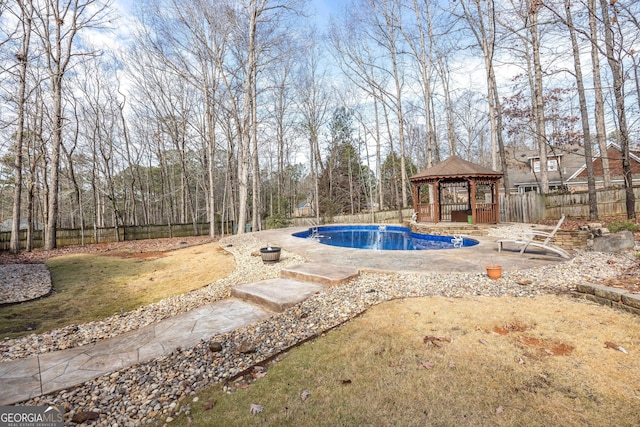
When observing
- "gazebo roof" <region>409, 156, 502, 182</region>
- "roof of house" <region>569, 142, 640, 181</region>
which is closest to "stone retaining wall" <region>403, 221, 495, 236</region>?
"gazebo roof" <region>409, 156, 502, 182</region>

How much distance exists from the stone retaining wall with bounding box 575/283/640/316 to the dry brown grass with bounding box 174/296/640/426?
0.43 feet

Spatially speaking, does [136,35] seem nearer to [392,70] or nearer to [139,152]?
[139,152]

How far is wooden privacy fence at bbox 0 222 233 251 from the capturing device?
1330cm

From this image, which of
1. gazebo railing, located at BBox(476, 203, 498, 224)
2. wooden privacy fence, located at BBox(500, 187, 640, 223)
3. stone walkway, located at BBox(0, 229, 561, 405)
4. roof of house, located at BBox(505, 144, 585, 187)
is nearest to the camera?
stone walkway, located at BBox(0, 229, 561, 405)

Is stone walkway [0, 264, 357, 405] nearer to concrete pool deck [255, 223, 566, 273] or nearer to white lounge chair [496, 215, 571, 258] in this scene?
concrete pool deck [255, 223, 566, 273]

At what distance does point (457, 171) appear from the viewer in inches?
479

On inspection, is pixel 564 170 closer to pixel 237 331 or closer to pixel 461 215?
pixel 461 215

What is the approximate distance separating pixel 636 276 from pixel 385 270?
3.65 metres

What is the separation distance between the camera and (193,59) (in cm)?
1461

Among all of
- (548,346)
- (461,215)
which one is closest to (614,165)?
(461,215)

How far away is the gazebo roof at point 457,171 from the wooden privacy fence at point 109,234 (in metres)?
12.9

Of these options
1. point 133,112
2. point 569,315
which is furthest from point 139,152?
point 569,315

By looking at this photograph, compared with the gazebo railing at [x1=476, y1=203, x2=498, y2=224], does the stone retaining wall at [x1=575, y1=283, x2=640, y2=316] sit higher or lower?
lower

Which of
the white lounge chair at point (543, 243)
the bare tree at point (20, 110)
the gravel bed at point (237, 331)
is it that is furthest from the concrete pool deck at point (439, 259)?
the bare tree at point (20, 110)
